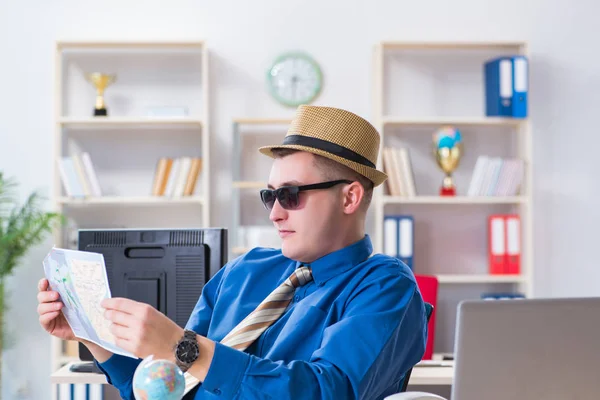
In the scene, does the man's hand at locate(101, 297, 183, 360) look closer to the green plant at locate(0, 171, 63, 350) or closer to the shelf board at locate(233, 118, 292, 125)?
the green plant at locate(0, 171, 63, 350)

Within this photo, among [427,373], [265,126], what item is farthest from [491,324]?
[265,126]

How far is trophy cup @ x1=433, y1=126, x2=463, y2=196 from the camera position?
4.65 metres

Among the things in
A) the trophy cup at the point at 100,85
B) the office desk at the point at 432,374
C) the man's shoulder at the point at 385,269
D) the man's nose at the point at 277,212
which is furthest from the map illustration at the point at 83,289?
the trophy cup at the point at 100,85

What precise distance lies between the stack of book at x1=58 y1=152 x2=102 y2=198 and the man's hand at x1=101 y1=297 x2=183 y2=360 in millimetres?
3203

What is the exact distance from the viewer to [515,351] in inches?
52.5

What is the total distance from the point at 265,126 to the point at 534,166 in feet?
5.18

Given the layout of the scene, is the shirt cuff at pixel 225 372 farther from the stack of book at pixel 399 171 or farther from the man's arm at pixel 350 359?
the stack of book at pixel 399 171

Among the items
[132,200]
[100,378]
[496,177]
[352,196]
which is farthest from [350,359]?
[496,177]

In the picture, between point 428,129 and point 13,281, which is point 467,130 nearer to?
point 428,129

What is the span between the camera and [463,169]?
4.86 meters

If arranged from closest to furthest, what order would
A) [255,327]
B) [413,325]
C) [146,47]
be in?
[413,325] < [255,327] < [146,47]

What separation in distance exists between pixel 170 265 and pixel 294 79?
8.50 ft

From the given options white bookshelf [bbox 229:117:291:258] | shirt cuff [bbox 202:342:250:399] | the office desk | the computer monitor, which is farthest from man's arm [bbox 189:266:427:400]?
white bookshelf [bbox 229:117:291:258]

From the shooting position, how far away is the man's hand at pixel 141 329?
1.35m
